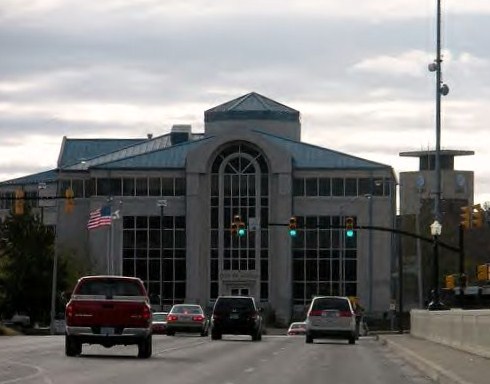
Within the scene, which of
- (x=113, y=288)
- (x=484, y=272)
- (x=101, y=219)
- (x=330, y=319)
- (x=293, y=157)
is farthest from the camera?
(x=293, y=157)

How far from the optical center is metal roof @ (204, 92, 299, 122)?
11619cm

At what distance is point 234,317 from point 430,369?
22816 mm

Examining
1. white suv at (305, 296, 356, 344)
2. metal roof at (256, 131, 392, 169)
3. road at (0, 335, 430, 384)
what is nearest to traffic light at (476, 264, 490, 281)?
white suv at (305, 296, 356, 344)

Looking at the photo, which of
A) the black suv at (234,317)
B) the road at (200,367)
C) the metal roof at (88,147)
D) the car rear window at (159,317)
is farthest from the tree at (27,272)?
the road at (200,367)

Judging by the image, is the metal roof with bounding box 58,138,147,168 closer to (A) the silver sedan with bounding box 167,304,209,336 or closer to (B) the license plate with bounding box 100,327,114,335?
(A) the silver sedan with bounding box 167,304,209,336

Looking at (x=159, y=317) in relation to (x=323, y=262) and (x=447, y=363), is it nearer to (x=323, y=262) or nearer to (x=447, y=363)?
(x=323, y=262)

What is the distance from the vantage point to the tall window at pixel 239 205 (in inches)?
4215

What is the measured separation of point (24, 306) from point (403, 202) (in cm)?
8841

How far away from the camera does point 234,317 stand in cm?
5216

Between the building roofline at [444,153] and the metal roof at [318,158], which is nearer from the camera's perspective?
the metal roof at [318,158]

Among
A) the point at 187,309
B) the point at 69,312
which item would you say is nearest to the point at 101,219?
the point at 187,309

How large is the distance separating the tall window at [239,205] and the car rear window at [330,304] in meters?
54.7

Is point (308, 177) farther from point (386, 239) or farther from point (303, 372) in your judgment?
point (303, 372)

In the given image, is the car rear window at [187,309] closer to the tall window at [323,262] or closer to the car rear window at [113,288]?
the car rear window at [113,288]
